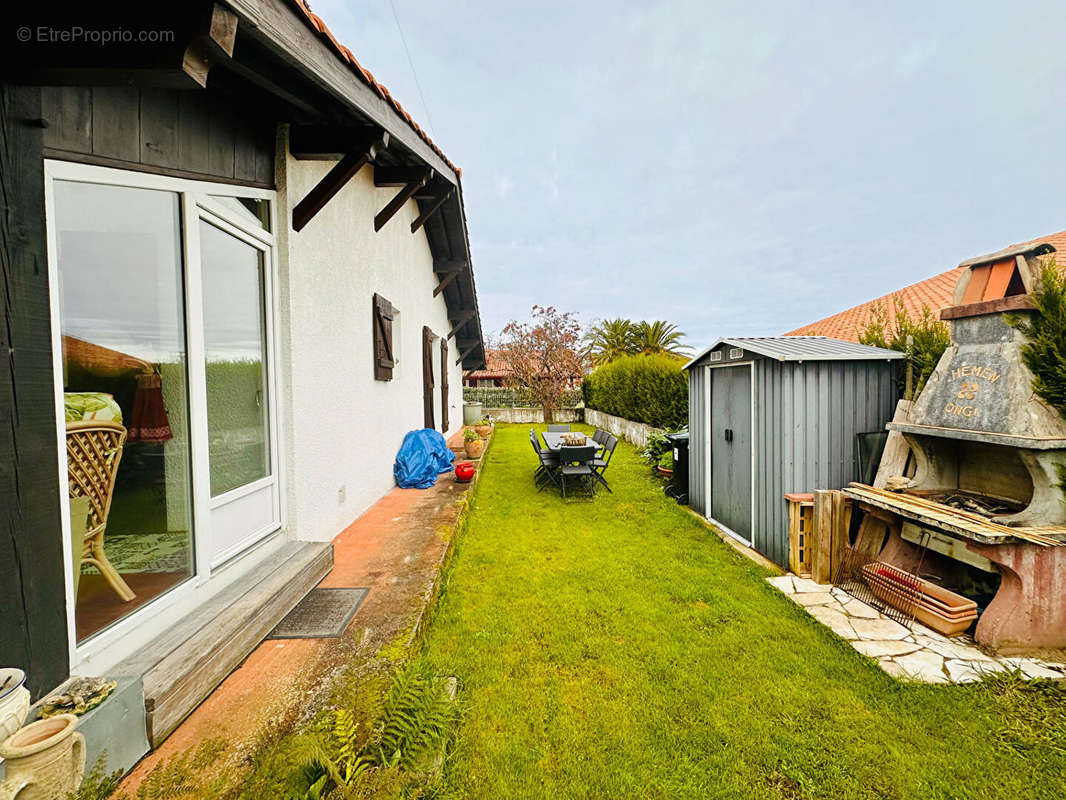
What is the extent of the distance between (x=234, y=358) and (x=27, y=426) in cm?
144

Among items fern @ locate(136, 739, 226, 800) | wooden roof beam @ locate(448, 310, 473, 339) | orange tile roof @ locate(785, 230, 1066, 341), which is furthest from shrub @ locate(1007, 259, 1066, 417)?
wooden roof beam @ locate(448, 310, 473, 339)

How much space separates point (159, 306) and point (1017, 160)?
20.8 metres

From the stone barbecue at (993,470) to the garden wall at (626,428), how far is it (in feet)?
21.9

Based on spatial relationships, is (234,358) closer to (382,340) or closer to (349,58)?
(349,58)

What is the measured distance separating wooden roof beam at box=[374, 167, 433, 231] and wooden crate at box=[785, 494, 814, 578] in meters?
5.25

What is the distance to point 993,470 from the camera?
3.63 m

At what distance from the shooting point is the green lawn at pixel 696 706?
6.54 feet

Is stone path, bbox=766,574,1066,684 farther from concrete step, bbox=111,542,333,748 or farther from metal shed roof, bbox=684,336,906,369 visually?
concrete step, bbox=111,542,333,748

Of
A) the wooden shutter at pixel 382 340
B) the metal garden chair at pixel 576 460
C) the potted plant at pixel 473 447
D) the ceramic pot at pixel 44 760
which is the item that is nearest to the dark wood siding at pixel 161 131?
the ceramic pot at pixel 44 760

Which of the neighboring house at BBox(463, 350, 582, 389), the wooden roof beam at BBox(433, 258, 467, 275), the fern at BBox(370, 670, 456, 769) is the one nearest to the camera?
the fern at BBox(370, 670, 456, 769)

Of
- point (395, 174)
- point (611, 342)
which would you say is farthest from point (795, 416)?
point (611, 342)

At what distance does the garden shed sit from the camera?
4.19 m

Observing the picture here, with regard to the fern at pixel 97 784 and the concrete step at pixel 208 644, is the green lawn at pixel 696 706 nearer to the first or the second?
the concrete step at pixel 208 644

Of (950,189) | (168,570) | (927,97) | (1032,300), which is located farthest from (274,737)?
(950,189)
